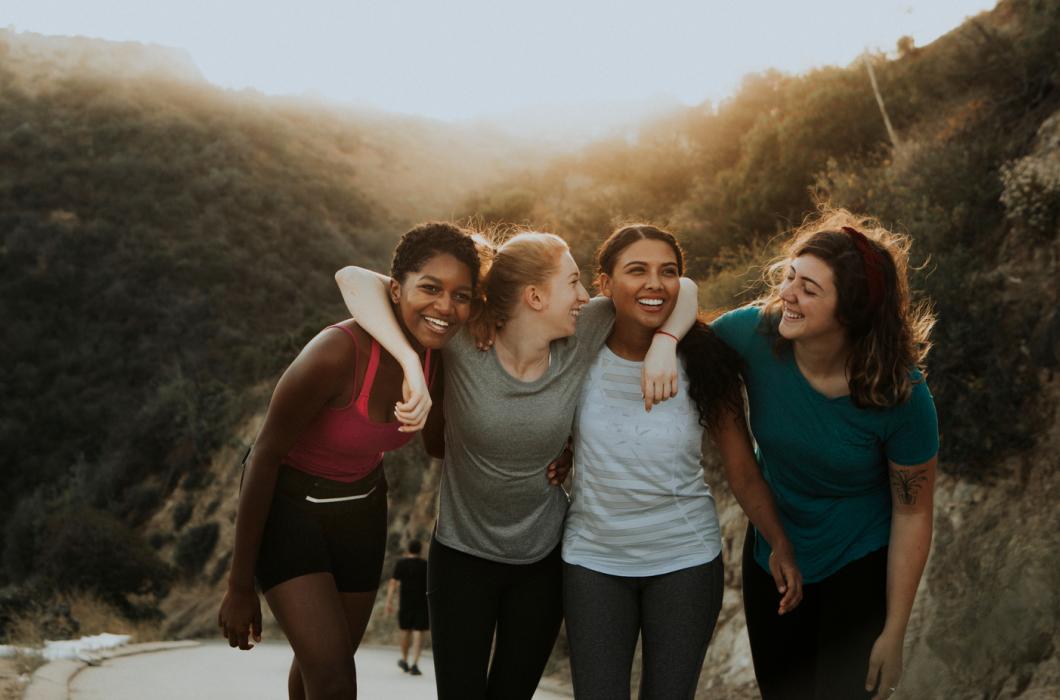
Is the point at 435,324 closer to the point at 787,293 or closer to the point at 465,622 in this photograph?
the point at 465,622

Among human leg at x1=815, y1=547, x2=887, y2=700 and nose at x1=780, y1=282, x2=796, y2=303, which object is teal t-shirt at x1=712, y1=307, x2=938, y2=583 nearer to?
human leg at x1=815, y1=547, x2=887, y2=700

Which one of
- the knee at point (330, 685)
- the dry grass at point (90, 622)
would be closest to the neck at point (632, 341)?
the knee at point (330, 685)

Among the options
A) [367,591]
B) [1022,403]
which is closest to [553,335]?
[367,591]

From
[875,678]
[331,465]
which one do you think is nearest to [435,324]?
[331,465]

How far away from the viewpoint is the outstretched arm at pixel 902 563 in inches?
127

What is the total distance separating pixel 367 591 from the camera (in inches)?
148

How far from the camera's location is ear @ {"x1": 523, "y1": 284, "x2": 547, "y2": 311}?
140 inches


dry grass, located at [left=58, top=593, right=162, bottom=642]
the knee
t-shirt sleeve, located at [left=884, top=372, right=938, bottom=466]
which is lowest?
dry grass, located at [left=58, top=593, right=162, bottom=642]

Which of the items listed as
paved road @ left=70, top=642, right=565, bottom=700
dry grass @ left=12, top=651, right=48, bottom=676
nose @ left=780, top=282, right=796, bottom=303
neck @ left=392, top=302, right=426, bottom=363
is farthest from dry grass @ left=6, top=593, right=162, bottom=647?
nose @ left=780, top=282, right=796, bottom=303

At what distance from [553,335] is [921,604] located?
5254 mm

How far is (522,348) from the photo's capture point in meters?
3.51

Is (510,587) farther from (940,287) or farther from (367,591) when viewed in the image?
(940,287)

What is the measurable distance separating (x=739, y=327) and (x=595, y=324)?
1.78ft

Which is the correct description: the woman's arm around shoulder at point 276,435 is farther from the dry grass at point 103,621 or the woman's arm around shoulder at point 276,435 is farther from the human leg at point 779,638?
the dry grass at point 103,621
